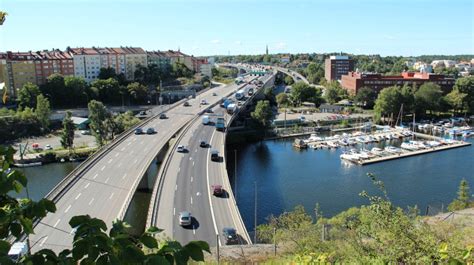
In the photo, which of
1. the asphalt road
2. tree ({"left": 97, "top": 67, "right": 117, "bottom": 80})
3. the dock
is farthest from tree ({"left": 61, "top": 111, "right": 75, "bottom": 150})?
tree ({"left": 97, "top": 67, "right": 117, "bottom": 80})

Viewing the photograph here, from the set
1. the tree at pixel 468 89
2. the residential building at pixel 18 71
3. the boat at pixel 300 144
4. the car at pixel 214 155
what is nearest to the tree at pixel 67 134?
the car at pixel 214 155

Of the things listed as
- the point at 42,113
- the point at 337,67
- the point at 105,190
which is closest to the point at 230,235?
the point at 105,190

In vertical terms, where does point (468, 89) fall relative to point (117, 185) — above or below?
above

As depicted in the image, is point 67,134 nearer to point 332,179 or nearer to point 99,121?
point 99,121

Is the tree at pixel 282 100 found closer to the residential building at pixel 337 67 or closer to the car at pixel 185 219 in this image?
the residential building at pixel 337 67

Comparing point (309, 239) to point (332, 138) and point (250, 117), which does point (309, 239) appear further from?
point (250, 117)
